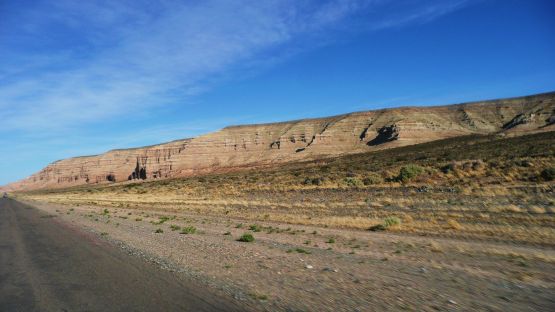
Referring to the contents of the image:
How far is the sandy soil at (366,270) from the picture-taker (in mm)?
6715

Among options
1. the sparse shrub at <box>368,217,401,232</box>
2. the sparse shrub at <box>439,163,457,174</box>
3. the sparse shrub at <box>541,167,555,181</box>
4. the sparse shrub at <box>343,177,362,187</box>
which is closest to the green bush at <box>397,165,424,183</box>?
the sparse shrub at <box>439,163,457,174</box>

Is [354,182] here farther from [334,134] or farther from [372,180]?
[334,134]

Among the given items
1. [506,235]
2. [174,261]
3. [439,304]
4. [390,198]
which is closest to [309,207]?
[390,198]

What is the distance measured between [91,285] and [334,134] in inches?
4841

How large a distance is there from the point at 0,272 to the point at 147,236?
6812 mm

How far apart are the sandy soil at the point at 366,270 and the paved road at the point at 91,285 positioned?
629 millimetres

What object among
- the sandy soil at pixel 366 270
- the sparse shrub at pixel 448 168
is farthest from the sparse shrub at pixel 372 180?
the sandy soil at pixel 366 270

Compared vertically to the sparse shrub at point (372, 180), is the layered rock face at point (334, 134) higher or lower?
higher

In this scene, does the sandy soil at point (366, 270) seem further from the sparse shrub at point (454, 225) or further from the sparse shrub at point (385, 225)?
the sparse shrub at point (454, 225)

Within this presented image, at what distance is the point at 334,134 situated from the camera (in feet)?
421

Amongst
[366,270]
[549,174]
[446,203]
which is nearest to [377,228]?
[446,203]

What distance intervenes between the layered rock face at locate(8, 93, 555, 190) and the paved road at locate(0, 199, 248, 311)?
95.1 m

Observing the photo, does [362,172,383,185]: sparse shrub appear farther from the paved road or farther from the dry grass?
the paved road

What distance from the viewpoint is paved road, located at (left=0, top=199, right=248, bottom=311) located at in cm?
671
